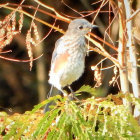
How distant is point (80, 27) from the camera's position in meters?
2.24

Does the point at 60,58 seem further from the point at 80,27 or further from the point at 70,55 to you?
the point at 80,27

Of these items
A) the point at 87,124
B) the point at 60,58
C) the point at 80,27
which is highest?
the point at 80,27

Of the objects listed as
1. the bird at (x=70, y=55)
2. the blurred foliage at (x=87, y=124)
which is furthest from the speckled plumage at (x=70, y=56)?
the blurred foliage at (x=87, y=124)

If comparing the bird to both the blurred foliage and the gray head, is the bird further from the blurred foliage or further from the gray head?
the blurred foliage

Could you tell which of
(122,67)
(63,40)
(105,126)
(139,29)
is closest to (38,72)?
(63,40)

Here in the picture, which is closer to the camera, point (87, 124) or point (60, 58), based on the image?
point (87, 124)

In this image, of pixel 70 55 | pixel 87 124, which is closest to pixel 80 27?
pixel 70 55

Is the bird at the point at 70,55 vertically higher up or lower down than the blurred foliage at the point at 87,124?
higher up

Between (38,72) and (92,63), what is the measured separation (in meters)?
0.65

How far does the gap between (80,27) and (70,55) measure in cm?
17

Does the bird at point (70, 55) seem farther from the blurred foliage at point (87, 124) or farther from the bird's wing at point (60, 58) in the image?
the blurred foliage at point (87, 124)

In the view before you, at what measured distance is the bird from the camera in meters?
2.28

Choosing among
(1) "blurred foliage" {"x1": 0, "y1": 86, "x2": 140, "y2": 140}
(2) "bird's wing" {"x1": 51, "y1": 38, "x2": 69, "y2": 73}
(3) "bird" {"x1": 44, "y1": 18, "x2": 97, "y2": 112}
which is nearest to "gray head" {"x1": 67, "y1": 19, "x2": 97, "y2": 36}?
(3) "bird" {"x1": 44, "y1": 18, "x2": 97, "y2": 112}

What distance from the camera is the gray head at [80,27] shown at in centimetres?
215
